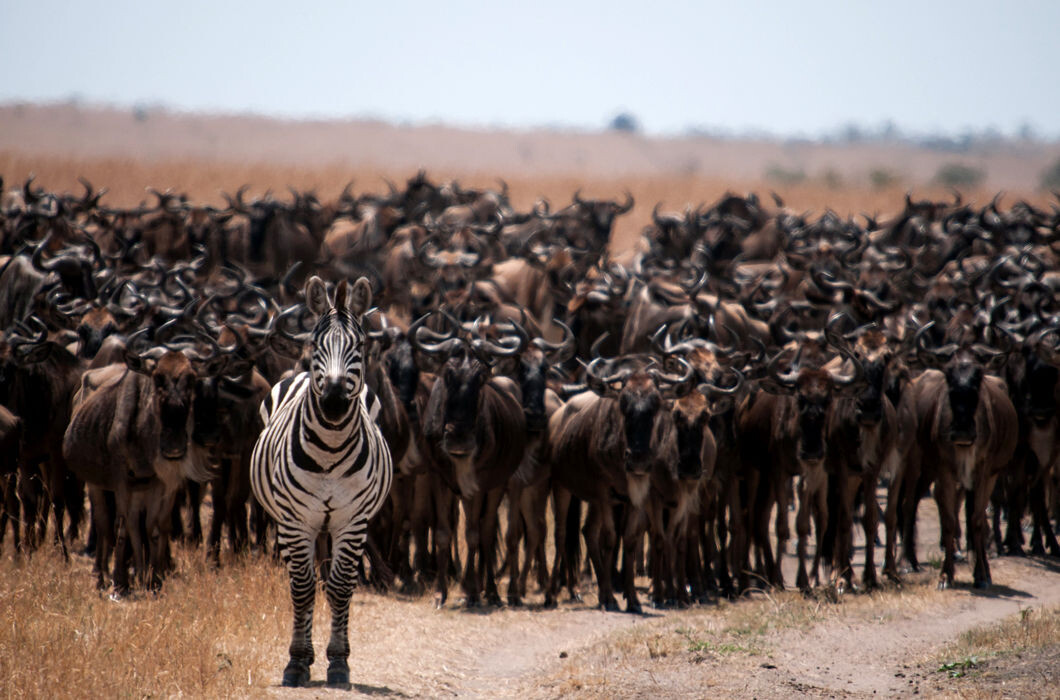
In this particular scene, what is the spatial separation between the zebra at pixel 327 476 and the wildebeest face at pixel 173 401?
2.48 metres

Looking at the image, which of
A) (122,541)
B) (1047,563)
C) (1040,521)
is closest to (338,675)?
(122,541)

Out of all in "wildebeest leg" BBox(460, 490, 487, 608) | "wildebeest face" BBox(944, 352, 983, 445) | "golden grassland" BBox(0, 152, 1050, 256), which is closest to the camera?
"wildebeest leg" BBox(460, 490, 487, 608)

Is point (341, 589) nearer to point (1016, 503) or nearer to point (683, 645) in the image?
point (683, 645)

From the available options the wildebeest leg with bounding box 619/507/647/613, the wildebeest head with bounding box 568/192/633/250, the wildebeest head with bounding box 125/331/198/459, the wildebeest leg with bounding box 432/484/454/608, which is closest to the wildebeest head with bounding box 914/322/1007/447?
the wildebeest leg with bounding box 619/507/647/613

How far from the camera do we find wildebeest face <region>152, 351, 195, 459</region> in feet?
31.7

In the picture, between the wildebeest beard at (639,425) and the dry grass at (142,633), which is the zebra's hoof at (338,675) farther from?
the wildebeest beard at (639,425)

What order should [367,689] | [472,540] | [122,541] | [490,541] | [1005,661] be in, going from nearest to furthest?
[367,689] < [1005,661] < [122,541] < [472,540] < [490,541]

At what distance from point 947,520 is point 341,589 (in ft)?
21.5

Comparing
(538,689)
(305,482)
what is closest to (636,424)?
(538,689)

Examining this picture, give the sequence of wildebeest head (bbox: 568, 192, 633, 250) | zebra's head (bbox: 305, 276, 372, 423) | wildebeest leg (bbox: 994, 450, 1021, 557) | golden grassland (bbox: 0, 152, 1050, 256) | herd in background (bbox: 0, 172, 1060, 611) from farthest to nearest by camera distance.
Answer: golden grassland (bbox: 0, 152, 1050, 256), wildebeest head (bbox: 568, 192, 633, 250), wildebeest leg (bbox: 994, 450, 1021, 557), herd in background (bbox: 0, 172, 1060, 611), zebra's head (bbox: 305, 276, 372, 423)

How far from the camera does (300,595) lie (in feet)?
23.3

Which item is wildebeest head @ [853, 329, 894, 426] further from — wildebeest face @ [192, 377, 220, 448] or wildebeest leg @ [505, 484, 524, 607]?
wildebeest face @ [192, 377, 220, 448]

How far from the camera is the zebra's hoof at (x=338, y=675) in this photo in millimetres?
7234

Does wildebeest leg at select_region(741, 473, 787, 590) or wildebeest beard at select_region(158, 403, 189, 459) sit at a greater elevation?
wildebeest beard at select_region(158, 403, 189, 459)
